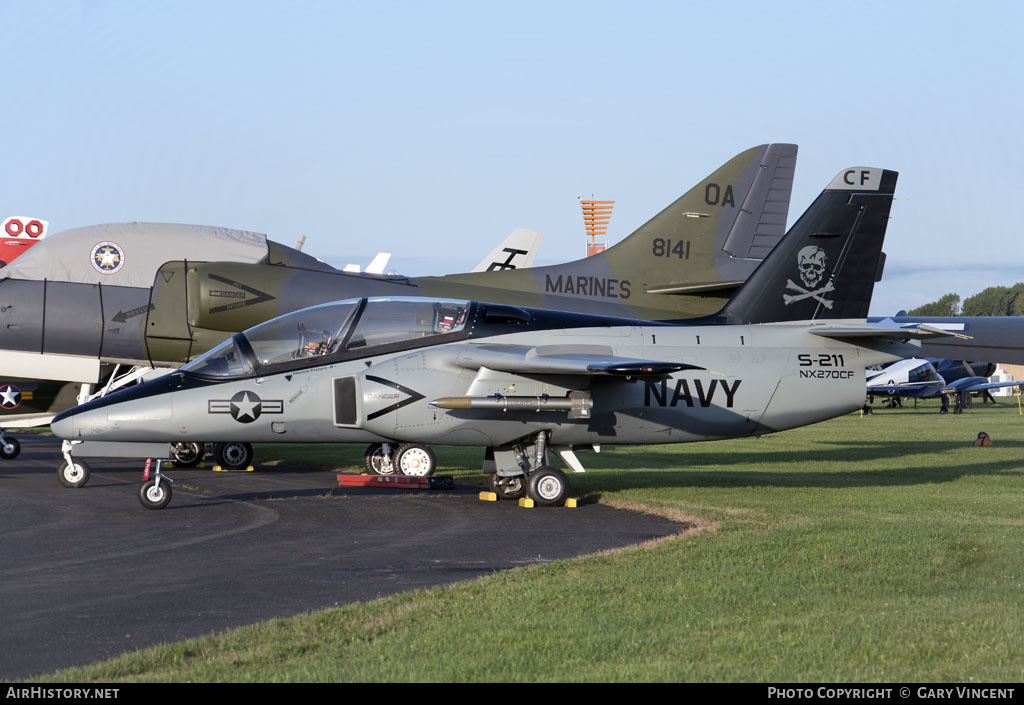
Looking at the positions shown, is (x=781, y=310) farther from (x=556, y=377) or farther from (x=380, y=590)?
(x=380, y=590)

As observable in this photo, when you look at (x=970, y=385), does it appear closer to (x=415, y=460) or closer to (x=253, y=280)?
(x=253, y=280)

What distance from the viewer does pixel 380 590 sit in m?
8.27

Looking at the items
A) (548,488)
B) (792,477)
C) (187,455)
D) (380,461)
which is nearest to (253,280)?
(380,461)

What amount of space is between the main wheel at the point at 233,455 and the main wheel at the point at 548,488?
8507mm

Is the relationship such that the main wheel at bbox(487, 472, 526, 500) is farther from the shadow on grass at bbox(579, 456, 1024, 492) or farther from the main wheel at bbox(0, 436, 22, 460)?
the main wheel at bbox(0, 436, 22, 460)

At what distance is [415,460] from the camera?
48.3 feet

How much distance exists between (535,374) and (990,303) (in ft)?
563

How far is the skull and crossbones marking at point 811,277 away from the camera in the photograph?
15.4 m

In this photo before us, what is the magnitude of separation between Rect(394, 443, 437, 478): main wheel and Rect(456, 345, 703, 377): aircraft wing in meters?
1.73

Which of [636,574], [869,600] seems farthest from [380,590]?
[869,600]

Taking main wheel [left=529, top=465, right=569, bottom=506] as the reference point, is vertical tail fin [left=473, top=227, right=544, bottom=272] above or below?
above

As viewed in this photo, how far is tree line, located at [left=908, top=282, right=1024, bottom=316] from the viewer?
159m

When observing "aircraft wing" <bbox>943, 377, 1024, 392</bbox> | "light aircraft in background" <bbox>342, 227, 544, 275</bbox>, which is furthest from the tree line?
"light aircraft in background" <bbox>342, 227, 544, 275</bbox>
